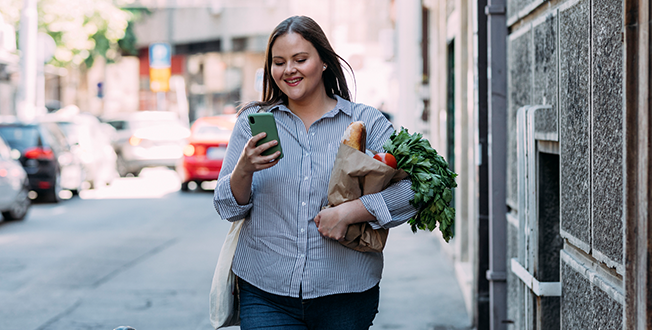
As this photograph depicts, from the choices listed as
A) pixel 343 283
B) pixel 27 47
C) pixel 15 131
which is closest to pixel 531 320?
pixel 343 283

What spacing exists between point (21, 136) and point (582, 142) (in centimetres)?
1241

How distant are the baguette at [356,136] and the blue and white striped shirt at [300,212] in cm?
12

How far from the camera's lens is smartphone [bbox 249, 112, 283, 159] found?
2328 mm

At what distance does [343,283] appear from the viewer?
8.14 feet

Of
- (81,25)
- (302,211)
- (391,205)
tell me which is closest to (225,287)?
(302,211)

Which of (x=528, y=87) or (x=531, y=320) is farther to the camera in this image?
(x=528, y=87)

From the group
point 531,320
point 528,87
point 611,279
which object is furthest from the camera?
point 528,87

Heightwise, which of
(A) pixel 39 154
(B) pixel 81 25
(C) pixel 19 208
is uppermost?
(B) pixel 81 25

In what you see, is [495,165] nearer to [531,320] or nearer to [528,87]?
[528,87]

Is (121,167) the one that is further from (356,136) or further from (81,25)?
(356,136)

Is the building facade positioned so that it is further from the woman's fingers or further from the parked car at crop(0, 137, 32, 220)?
the parked car at crop(0, 137, 32, 220)

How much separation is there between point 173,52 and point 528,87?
4162 centimetres

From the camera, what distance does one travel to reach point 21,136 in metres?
13.4

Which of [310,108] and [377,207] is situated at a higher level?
[310,108]
